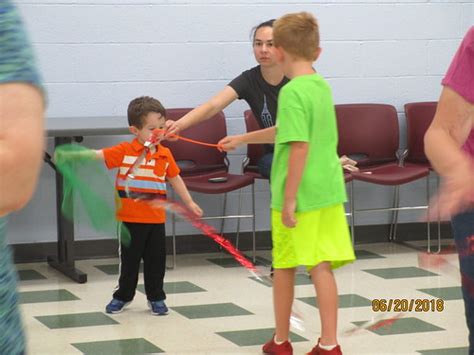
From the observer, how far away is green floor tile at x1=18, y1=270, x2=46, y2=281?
6.53m

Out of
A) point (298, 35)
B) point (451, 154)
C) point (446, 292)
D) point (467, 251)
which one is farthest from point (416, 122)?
point (451, 154)

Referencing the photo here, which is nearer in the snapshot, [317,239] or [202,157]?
[317,239]

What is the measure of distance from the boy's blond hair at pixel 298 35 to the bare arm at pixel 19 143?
2.93 m

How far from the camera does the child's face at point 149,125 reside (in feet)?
17.3

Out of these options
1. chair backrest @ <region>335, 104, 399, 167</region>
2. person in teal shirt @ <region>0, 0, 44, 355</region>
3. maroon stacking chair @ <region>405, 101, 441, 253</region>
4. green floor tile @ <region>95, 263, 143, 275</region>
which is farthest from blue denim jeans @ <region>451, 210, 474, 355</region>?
maroon stacking chair @ <region>405, 101, 441, 253</region>

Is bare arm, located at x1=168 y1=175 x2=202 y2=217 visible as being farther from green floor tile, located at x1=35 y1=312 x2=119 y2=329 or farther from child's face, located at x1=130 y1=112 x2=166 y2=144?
green floor tile, located at x1=35 y1=312 x2=119 y2=329

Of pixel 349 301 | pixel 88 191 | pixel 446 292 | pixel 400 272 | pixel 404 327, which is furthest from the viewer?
pixel 400 272

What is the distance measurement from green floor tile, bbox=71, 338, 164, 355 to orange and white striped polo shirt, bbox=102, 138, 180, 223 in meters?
0.76

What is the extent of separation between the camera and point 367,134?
24.6ft

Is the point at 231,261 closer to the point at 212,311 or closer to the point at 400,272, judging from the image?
the point at 400,272

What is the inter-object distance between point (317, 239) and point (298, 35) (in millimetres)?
863

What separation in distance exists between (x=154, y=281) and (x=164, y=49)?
240 cm

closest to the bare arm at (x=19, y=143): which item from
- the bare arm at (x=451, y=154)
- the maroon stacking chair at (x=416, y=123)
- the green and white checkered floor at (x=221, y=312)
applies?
the bare arm at (x=451, y=154)

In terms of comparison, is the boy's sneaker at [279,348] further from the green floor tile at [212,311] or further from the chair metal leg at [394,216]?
the chair metal leg at [394,216]
